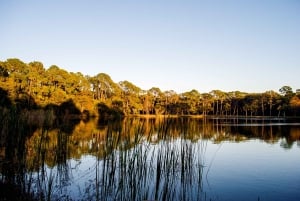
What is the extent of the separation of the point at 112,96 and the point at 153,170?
66.7m

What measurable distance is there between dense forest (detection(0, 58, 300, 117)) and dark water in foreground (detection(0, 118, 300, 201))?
1121 millimetres

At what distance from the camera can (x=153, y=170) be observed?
7121 mm

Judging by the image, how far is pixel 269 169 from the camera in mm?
10570

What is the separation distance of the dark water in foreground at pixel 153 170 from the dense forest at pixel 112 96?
1.12 metres

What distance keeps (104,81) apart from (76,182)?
71965 mm

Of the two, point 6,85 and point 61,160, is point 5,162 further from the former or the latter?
point 6,85

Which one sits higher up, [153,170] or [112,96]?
[112,96]

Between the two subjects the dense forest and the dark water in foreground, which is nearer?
the dark water in foreground

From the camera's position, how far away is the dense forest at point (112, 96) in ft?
128

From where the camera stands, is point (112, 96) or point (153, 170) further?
point (112, 96)

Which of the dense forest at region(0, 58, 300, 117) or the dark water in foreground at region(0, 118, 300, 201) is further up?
the dense forest at region(0, 58, 300, 117)

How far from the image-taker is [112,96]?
7300 centimetres

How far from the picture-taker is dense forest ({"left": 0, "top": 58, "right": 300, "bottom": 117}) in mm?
39078

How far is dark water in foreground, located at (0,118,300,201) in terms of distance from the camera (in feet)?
17.3
